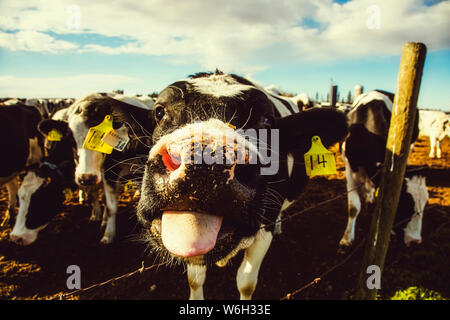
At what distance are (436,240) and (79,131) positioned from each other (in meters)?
5.76

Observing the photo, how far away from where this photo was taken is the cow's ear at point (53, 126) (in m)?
4.03

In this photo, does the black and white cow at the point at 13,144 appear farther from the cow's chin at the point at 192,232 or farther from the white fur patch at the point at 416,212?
the white fur patch at the point at 416,212

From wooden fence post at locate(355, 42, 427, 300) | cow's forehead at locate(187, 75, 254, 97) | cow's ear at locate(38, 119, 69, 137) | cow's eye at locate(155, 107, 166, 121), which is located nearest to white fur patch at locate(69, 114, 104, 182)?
cow's ear at locate(38, 119, 69, 137)

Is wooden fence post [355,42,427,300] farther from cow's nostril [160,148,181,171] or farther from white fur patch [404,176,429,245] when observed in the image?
cow's nostril [160,148,181,171]

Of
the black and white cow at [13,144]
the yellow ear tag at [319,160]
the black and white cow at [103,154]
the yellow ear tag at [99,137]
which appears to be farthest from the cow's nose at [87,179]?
the yellow ear tag at [319,160]

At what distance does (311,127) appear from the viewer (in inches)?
88.5

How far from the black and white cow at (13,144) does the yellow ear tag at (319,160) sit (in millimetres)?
5015

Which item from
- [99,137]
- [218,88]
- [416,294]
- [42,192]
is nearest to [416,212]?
[416,294]

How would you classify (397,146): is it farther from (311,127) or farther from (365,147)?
(365,147)

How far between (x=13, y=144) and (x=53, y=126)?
1306 millimetres

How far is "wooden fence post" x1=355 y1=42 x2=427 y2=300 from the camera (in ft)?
6.39

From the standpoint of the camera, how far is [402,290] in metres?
3.04

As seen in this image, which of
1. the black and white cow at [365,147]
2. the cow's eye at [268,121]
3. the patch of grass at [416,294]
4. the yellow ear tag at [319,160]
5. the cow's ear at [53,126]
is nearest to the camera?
the cow's eye at [268,121]
